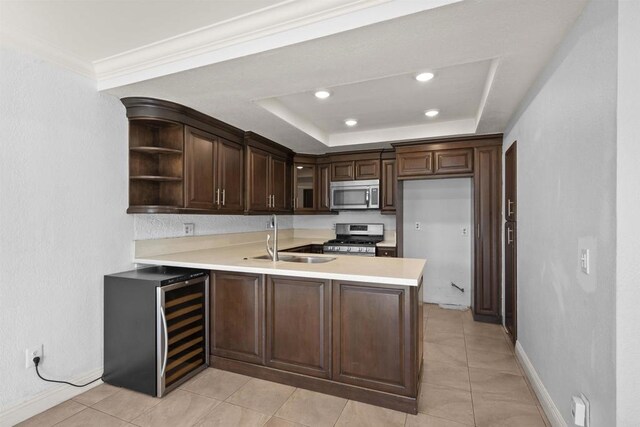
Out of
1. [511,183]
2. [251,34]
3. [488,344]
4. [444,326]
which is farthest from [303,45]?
[444,326]

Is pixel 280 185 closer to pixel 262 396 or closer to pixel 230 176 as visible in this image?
pixel 230 176

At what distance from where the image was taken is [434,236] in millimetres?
4746

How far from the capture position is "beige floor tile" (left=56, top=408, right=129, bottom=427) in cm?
204

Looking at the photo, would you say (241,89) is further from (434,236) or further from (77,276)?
(434,236)

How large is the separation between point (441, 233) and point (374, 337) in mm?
2887

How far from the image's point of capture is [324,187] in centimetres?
498

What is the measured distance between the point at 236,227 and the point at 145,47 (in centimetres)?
246

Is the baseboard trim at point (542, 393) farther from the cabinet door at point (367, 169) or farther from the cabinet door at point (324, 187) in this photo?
the cabinet door at point (324, 187)

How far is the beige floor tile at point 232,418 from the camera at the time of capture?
204 cm

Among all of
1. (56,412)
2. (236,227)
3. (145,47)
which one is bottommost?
(56,412)

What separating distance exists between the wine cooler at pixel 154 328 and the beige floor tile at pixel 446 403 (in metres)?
1.80

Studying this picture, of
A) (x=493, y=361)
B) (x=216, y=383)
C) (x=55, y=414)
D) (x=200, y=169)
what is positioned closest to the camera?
(x=55, y=414)

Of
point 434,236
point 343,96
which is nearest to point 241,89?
point 343,96

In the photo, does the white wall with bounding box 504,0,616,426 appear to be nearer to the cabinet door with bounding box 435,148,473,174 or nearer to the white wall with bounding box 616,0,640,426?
the white wall with bounding box 616,0,640,426
